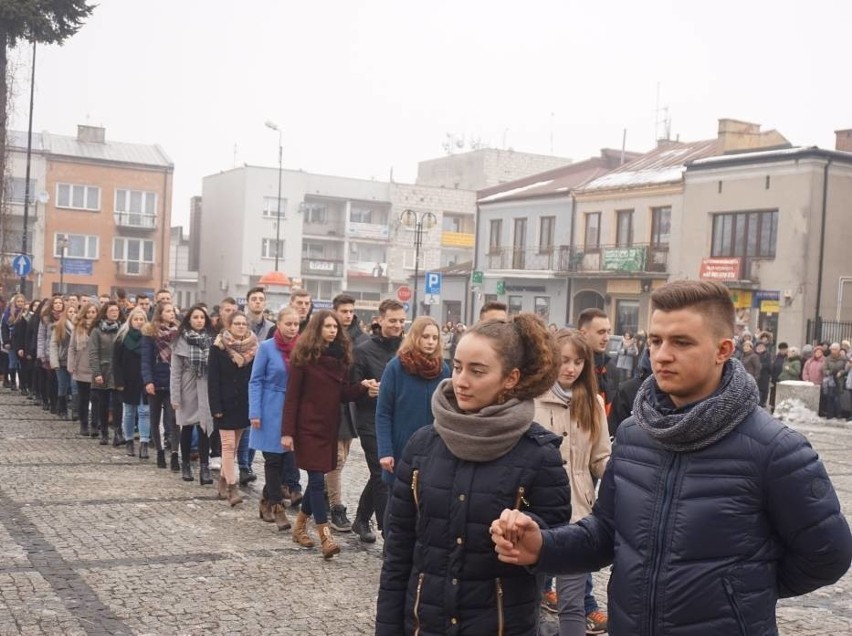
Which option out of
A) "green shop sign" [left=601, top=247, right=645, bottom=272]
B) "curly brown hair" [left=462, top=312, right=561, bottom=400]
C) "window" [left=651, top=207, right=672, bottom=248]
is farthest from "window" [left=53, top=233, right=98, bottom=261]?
"curly brown hair" [left=462, top=312, right=561, bottom=400]

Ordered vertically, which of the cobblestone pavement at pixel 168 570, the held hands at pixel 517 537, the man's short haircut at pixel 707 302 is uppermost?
the man's short haircut at pixel 707 302

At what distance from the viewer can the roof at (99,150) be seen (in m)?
61.1

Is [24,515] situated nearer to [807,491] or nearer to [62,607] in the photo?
[62,607]

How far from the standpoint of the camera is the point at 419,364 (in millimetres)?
7145

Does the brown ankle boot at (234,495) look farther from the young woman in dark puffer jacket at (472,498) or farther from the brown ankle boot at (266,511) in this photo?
the young woman in dark puffer jacket at (472,498)

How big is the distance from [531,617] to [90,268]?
202 ft

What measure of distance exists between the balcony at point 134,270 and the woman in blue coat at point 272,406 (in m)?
56.0

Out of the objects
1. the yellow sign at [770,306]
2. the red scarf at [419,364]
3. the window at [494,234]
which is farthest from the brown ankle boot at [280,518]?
the window at [494,234]

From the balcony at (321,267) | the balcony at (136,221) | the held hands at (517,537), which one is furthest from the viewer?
the balcony at (321,267)

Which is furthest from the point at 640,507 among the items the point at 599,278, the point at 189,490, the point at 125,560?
the point at 599,278

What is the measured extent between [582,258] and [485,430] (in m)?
38.5

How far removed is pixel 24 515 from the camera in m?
9.24

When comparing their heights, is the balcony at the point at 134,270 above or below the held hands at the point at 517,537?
above

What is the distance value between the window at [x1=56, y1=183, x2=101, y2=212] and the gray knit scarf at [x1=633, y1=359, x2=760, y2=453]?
61767 mm
